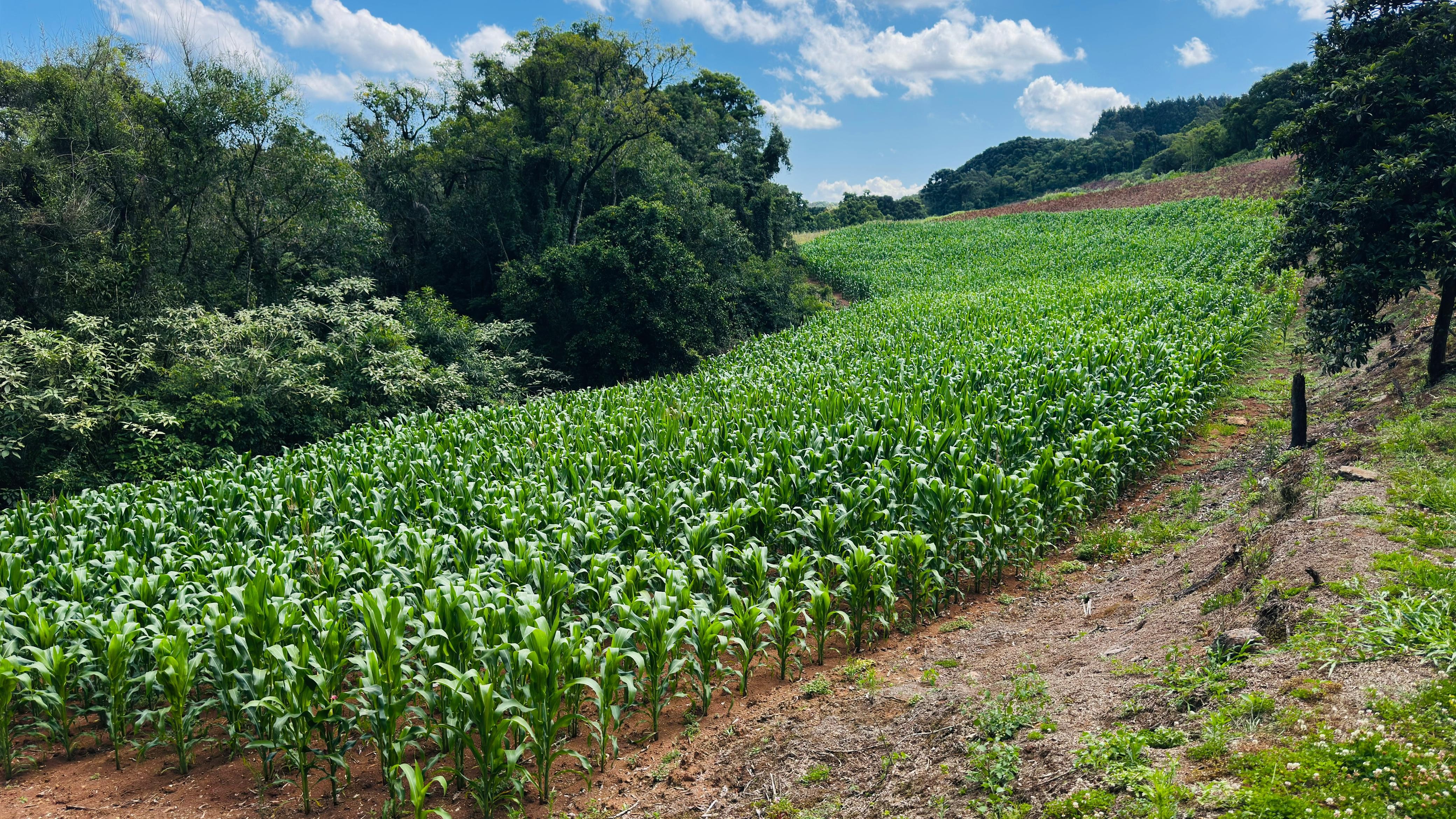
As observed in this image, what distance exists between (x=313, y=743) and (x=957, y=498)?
541 cm

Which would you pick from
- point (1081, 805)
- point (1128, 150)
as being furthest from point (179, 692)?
point (1128, 150)

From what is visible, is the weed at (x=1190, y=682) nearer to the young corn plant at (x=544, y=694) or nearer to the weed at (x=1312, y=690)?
the weed at (x=1312, y=690)

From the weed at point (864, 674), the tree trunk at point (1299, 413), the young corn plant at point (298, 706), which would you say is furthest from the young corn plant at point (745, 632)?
the tree trunk at point (1299, 413)

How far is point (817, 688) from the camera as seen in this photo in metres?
4.93

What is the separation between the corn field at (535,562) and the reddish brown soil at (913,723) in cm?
17

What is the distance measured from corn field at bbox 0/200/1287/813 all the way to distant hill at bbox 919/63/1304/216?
42.5 metres

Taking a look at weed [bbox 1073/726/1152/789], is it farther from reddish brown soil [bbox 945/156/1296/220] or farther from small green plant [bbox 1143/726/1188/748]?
reddish brown soil [bbox 945/156/1296/220]

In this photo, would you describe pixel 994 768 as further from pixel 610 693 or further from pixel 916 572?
pixel 916 572

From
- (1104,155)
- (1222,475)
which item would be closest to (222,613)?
(1222,475)

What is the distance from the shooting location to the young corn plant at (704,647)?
4656mm

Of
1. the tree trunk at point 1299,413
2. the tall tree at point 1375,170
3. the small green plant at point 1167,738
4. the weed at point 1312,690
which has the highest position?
the tall tree at point 1375,170

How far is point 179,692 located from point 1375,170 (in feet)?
42.4

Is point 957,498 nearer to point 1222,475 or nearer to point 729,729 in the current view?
point 729,729

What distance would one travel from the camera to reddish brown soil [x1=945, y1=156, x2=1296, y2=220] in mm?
40375
